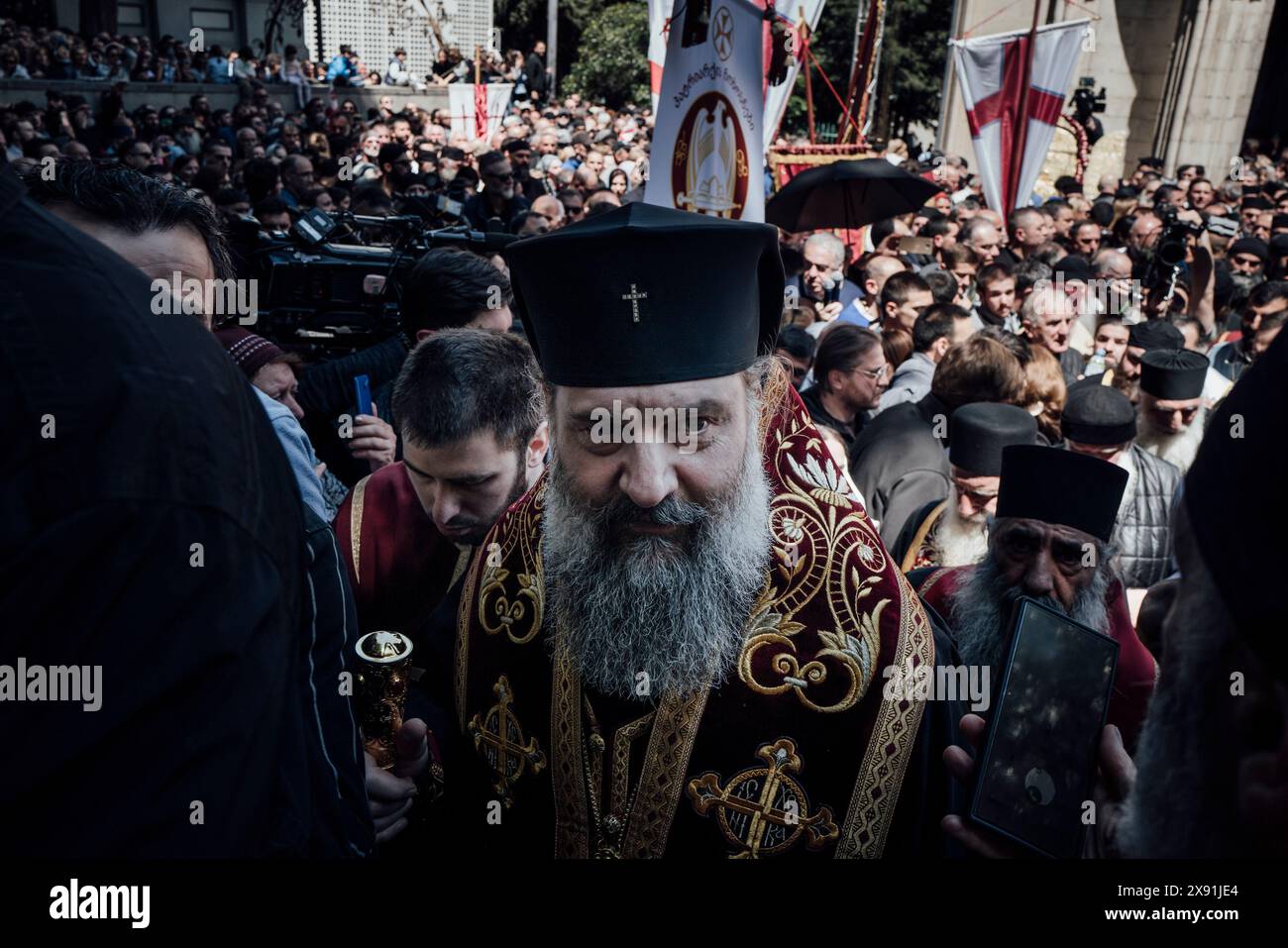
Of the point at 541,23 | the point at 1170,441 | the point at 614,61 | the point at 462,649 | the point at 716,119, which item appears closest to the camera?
the point at 462,649

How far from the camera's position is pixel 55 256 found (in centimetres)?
93

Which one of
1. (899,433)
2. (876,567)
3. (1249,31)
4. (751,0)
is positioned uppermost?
(1249,31)

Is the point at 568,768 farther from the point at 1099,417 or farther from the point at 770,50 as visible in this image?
the point at 770,50

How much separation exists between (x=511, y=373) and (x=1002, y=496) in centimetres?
149

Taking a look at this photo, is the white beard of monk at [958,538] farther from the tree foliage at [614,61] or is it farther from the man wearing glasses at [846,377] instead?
the tree foliage at [614,61]

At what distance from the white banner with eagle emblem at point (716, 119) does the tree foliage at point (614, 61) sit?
32.4 metres

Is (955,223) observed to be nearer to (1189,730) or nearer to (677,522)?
(677,522)

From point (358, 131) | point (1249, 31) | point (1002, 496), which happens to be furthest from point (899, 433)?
point (1249, 31)

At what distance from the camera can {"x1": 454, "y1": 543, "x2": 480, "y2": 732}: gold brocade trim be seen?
2.32 meters

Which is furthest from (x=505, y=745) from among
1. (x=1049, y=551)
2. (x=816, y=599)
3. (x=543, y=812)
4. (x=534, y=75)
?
(x=534, y=75)

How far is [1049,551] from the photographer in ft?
10.2

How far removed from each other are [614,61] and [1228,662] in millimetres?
37552
